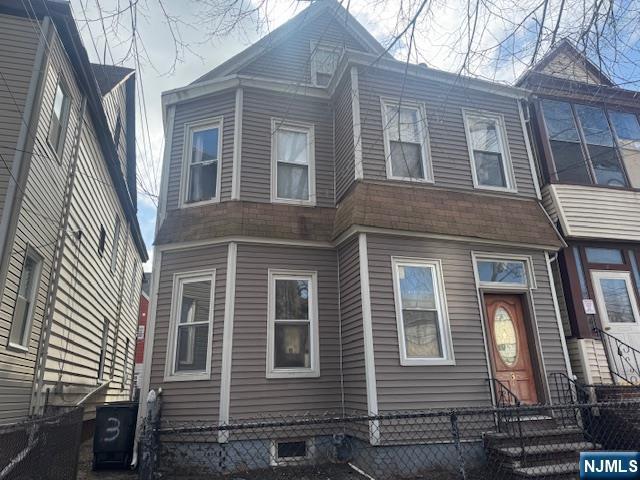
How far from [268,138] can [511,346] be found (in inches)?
238

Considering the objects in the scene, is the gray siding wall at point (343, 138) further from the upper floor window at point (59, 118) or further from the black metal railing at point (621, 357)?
the black metal railing at point (621, 357)

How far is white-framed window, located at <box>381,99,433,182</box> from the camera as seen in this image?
8312mm

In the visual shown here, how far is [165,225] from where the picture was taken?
8.35 metres

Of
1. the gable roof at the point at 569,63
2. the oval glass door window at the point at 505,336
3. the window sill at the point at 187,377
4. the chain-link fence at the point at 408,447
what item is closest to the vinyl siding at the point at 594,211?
the oval glass door window at the point at 505,336

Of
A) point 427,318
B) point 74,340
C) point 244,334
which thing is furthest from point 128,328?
point 427,318

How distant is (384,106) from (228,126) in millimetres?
3135

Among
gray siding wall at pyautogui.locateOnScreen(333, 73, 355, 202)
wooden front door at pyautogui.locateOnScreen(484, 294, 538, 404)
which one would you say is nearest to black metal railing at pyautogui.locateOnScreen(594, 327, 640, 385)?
wooden front door at pyautogui.locateOnScreen(484, 294, 538, 404)

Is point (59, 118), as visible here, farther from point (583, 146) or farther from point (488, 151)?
point (583, 146)

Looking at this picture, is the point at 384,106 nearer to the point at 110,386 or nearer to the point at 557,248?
the point at 557,248

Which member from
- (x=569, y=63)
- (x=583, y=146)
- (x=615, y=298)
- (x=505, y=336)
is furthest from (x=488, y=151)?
(x=569, y=63)

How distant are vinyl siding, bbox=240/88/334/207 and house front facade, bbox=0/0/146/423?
2799 millimetres

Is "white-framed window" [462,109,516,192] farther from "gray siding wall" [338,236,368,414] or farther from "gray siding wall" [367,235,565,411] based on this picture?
"gray siding wall" [338,236,368,414]

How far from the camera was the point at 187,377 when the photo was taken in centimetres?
729

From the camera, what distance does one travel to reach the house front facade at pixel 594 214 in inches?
329
